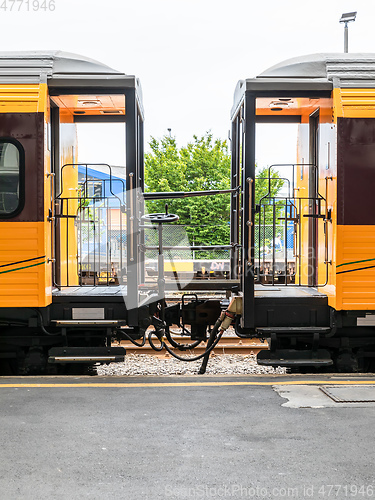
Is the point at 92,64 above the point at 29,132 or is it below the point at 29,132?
above

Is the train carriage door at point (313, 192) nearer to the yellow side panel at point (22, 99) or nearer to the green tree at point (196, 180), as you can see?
the yellow side panel at point (22, 99)

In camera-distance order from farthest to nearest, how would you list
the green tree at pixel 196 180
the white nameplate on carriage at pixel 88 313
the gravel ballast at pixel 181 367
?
the green tree at pixel 196 180, the gravel ballast at pixel 181 367, the white nameplate on carriage at pixel 88 313

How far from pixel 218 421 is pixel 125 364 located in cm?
383

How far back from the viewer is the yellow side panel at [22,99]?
539 centimetres

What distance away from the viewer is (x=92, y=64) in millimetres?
5672

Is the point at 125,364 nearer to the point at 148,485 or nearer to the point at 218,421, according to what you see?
the point at 218,421

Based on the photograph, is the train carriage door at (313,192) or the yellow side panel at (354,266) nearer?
the yellow side panel at (354,266)

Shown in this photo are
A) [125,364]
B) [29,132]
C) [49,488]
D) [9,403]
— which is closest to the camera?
[49,488]

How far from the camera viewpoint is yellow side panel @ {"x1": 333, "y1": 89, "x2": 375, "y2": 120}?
5.40 meters

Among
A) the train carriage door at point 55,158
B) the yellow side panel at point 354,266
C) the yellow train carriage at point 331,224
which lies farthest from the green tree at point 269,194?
the train carriage door at point 55,158

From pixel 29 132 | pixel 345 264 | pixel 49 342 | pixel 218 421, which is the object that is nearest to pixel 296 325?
pixel 345 264

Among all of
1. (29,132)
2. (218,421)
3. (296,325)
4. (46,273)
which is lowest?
(218,421)

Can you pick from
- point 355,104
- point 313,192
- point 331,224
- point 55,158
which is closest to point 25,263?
point 55,158

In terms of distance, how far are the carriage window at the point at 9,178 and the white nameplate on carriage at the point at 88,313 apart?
1233 mm
